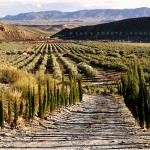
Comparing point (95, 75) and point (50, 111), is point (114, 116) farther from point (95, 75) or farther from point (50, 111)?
point (95, 75)

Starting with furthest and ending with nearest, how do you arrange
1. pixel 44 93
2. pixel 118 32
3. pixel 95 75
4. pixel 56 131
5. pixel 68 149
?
pixel 118 32, pixel 95 75, pixel 44 93, pixel 56 131, pixel 68 149

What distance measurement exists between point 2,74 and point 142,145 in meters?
17.3

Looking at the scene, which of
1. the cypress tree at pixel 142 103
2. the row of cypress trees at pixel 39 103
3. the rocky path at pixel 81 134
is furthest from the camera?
the cypress tree at pixel 142 103

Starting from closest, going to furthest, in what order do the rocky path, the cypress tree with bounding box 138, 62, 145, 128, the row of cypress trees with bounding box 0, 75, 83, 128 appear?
the rocky path → the row of cypress trees with bounding box 0, 75, 83, 128 → the cypress tree with bounding box 138, 62, 145, 128

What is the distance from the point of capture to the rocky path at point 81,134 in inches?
501

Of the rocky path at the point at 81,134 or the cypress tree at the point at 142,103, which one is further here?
the cypress tree at the point at 142,103

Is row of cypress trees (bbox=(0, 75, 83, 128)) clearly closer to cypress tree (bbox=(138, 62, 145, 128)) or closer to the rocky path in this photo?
the rocky path

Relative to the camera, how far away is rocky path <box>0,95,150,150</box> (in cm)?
1272

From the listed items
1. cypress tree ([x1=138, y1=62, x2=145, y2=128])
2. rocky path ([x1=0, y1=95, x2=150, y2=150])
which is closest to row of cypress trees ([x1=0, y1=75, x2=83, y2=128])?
rocky path ([x1=0, y1=95, x2=150, y2=150])

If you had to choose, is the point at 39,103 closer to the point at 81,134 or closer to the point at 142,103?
the point at 81,134

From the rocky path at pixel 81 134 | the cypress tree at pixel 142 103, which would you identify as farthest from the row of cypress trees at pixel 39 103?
the cypress tree at pixel 142 103

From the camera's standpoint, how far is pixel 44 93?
1995cm

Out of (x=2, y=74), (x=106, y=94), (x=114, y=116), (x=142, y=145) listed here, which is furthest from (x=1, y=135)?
(x=106, y=94)

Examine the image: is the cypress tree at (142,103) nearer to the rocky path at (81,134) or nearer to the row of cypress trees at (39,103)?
the rocky path at (81,134)
